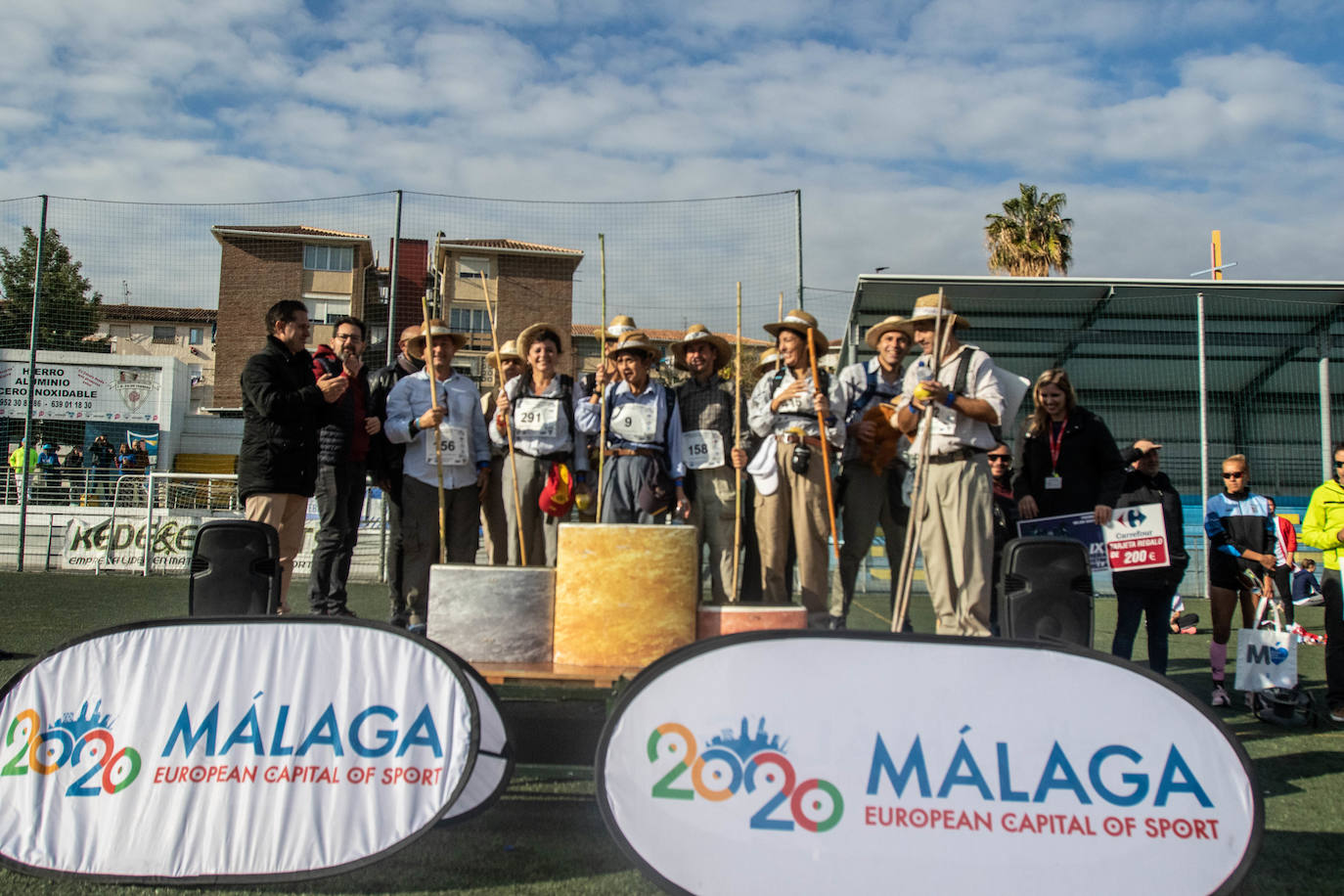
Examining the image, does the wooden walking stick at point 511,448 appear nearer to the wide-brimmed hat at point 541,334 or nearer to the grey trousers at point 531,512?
the grey trousers at point 531,512

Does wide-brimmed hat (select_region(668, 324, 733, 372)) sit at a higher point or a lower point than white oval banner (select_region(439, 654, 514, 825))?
higher

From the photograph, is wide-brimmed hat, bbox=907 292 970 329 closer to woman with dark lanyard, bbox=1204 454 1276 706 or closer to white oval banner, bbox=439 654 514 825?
woman with dark lanyard, bbox=1204 454 1276 706

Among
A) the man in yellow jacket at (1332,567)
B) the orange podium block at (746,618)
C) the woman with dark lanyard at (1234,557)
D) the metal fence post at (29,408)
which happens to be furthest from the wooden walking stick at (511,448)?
the metal fence post at (29,408)

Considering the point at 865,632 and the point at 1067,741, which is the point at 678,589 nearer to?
the point at 865,632

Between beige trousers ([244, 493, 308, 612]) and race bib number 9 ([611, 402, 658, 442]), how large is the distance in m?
1.59

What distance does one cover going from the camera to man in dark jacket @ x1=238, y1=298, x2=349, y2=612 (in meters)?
4.39

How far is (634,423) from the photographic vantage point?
460 centimetres

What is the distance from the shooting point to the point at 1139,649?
6.35 metres

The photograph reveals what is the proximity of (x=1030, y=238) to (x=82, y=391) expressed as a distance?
2087 cm

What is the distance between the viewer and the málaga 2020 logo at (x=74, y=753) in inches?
82.0

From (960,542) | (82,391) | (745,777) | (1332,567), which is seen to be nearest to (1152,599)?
(1332,567)

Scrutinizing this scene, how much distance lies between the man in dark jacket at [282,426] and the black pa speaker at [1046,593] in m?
3.20

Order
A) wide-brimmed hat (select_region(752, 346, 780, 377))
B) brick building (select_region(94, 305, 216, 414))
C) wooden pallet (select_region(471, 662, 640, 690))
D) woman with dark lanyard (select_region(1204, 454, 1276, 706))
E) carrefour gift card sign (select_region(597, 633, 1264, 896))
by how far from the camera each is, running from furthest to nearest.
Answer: brick building (select_region(94, 305, 216, 414))
wide-brimmed hat (select_region(752, 346, 780, 377))
woman with dark lanyard (select_region(1204, 454, 1276, 706))
wooden pallet (select_region(471, 662, 640, 690))
carrefour gift card sign (select_region(597, 633, 1264, 896))

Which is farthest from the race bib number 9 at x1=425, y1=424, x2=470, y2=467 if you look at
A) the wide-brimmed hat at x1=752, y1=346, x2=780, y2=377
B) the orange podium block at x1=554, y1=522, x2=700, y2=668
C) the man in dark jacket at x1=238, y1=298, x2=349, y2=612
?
the orange podium block at x1=554, y1=522, x2=700, y2=668
